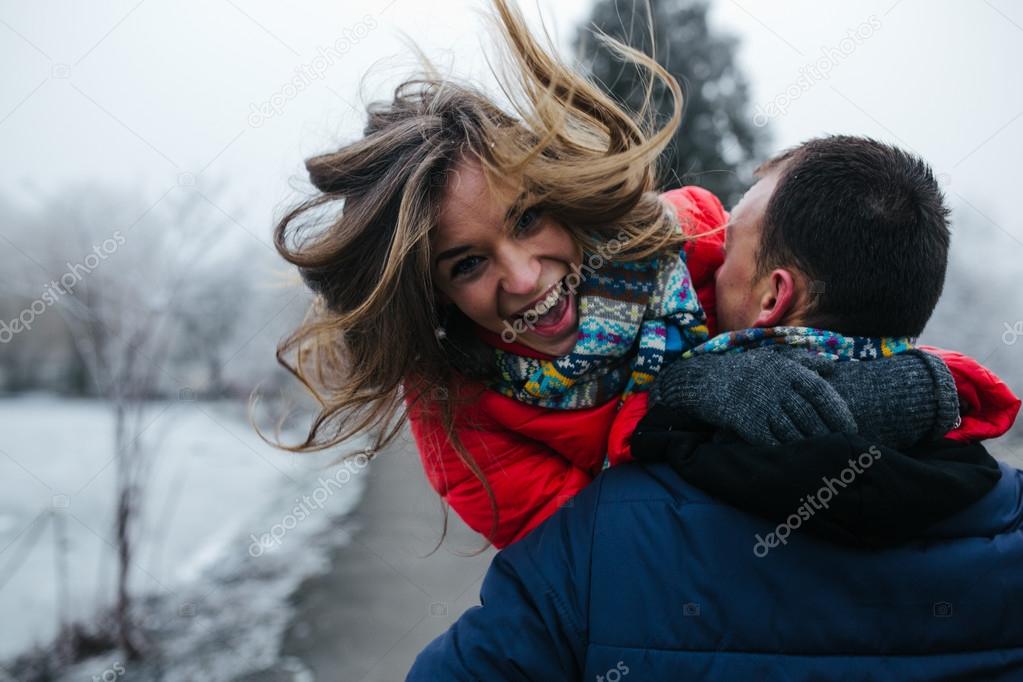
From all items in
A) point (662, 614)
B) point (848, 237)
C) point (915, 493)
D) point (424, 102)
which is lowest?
point (662, 614)

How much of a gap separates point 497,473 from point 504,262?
48cm

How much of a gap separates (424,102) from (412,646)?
2907 millimetres

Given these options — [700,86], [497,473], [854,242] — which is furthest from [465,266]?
[700,86]

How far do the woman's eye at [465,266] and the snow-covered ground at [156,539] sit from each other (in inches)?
74.1

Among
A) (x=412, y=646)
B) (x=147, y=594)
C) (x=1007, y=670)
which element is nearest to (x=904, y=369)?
(x=1007, y=670)

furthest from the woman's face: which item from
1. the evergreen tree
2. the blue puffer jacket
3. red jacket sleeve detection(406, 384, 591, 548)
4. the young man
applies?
the evergreen tree

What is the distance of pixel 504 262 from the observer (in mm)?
1728

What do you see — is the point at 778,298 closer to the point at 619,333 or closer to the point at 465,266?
the point at 619,333

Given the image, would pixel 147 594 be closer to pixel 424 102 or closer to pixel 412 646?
pixel 412 646

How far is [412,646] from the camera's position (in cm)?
396

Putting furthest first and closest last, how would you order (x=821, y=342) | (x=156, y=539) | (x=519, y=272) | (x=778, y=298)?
(x=156, y=539) → (x=519, y=272) → (x=778, y=298) → (x=821, y=342)

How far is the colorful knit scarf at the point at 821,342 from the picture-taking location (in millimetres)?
1422

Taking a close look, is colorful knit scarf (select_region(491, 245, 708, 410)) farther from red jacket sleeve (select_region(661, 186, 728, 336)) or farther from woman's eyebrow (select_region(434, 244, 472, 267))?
woman's eyebrow (select_region(434, 244, 472, 267))

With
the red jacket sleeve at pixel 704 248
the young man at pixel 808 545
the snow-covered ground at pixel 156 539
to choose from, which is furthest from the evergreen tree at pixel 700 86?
the young man at pixel 808 545
